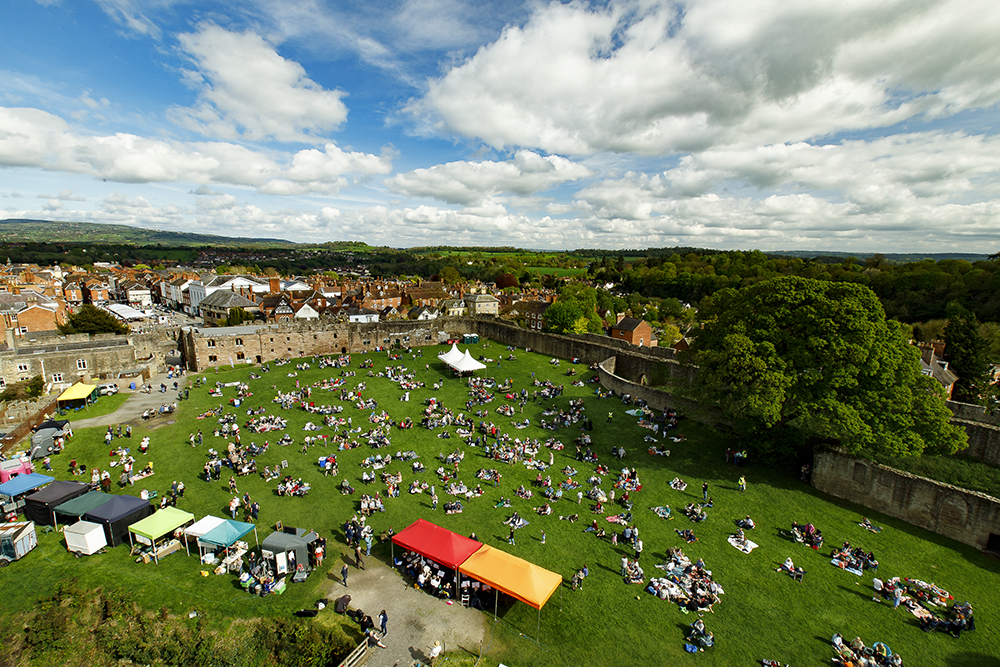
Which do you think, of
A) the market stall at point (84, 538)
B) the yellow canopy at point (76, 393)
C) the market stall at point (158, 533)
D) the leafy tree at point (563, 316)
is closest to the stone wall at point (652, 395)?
the leafy tree at point (563, 316)

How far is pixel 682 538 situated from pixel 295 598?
13477 mm

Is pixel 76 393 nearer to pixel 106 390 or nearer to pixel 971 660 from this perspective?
pixel 106 390

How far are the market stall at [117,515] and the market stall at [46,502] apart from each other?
1966mm

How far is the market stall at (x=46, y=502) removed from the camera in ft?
56.4

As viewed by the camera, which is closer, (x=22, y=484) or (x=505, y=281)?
(x=22, y=484)

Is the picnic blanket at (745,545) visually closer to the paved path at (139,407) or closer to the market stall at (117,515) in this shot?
the market stall at (117,515)

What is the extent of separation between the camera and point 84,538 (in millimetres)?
15648

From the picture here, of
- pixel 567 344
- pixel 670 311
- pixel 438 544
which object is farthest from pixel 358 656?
pixel 670 311

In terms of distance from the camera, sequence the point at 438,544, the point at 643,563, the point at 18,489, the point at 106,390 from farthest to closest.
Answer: the point at 106,390 → the point at 18,489 → the point at 643,563 → the point at 438,544

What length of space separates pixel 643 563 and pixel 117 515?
1893 centimetres

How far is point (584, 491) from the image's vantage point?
20.0 m

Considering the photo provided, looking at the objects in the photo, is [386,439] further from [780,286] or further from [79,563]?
[780,286]

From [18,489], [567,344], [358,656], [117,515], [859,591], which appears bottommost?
[358,656]

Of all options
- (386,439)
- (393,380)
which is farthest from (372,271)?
(386,439)
